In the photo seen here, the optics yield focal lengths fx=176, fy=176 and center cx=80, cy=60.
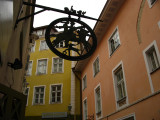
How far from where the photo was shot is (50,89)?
18891 mm

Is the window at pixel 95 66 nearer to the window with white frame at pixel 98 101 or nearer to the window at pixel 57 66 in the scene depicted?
the window with white frame at pixel 98 101

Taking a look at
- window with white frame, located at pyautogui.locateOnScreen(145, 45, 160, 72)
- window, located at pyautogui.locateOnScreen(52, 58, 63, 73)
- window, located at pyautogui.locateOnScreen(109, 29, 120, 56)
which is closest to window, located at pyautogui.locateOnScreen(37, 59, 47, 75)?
window, located at pyautogui.locateOnScreen(52, 58, 63, 73)

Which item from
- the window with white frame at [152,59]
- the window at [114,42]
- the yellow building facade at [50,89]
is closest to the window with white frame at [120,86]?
the window at [114,42]

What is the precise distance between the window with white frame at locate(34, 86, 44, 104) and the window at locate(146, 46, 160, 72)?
1358 centimetres

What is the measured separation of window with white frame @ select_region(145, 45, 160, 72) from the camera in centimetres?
731

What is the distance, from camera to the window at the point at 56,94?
60.3ft

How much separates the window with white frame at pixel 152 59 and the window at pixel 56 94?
40.9ft

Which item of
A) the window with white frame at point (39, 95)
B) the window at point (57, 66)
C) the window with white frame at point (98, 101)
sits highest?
the window at point (57, 66)

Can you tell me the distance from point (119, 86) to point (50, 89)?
403 inches

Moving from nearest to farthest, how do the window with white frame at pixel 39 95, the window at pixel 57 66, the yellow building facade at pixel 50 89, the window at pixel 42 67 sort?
the yellow building facade at pixel 50 89 → the window with white frame at pixel 39 95 → the window at pixel 57 66 → the window at pixel 42 67

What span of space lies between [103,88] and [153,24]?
6355 mm

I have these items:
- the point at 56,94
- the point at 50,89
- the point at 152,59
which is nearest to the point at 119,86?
the point at 152,59

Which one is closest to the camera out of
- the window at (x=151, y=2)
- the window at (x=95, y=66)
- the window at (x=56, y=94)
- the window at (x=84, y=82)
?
the window at (x=151, y=2)

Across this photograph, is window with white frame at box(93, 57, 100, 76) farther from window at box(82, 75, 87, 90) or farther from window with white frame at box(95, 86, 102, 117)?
window at box(82, 75, 87, 90)
